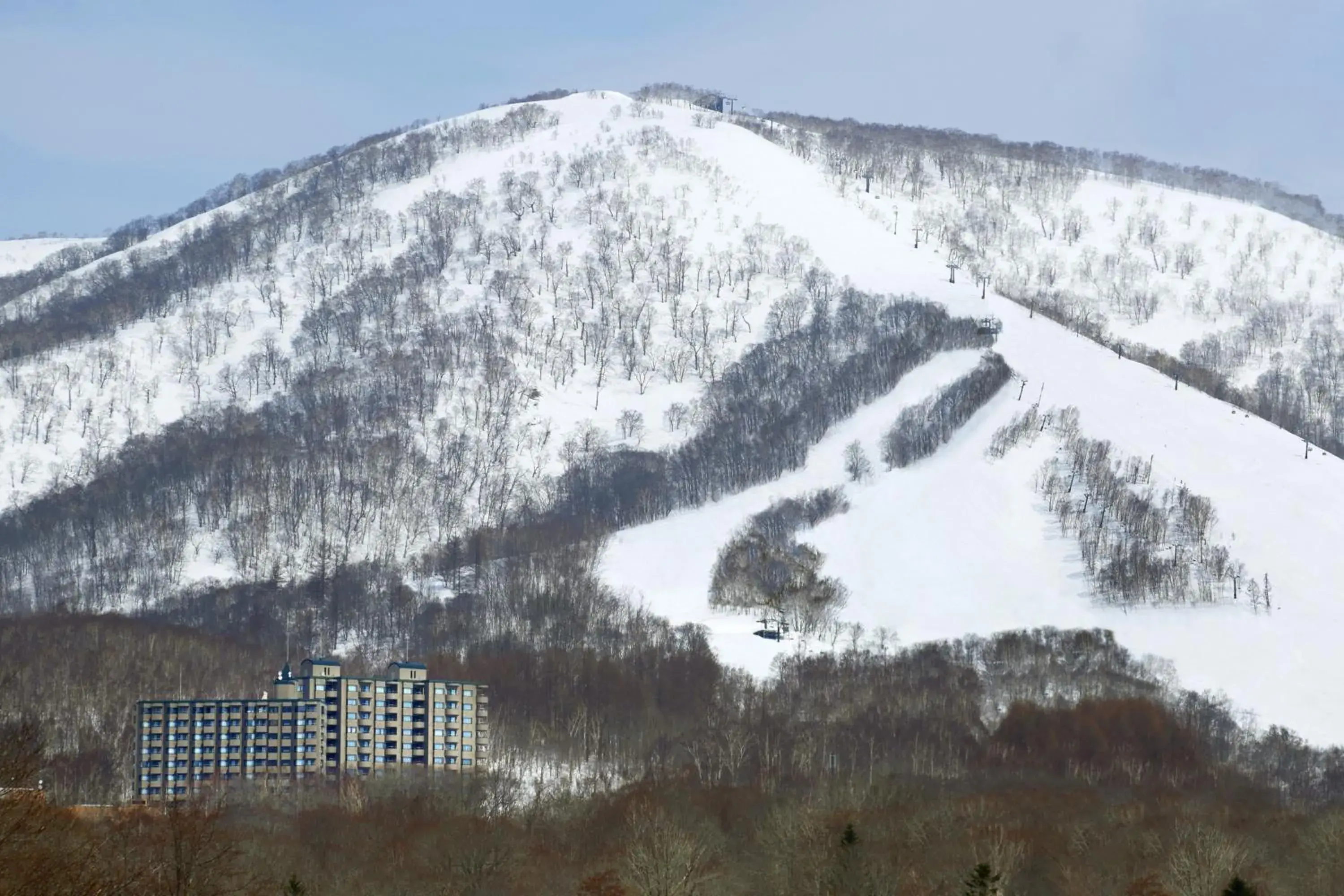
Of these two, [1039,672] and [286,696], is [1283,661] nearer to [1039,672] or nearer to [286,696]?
[1039,672]

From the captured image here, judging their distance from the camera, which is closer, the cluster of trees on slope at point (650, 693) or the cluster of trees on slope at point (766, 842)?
the cluster of trees on slope at point (766, 842)

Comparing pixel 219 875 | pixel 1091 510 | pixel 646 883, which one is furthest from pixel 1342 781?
pixel 219 875

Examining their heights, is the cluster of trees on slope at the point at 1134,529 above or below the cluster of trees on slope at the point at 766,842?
above

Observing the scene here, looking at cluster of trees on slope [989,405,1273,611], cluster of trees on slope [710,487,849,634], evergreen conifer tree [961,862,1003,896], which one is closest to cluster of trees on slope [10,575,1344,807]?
cluster of trees on slope [710,487,849,634]

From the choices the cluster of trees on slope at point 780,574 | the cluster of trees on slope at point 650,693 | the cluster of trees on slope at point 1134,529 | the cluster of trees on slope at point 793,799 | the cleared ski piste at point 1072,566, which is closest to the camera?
the cluster of trees on slope at point 793,799

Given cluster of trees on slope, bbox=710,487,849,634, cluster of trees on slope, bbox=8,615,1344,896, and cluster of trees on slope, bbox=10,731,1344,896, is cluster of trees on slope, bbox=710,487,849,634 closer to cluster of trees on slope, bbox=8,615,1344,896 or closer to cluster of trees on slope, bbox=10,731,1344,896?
cluster of trees on slope, bbox=8,615,1344,896

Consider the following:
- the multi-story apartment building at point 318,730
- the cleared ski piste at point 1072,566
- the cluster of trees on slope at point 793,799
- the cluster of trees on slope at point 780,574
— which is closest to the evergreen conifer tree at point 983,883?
the cluster of trees on slope at point 793,799

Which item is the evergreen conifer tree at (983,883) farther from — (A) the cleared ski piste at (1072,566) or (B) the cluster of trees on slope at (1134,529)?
(B) the cluster of trees on slope at (1134,529)
